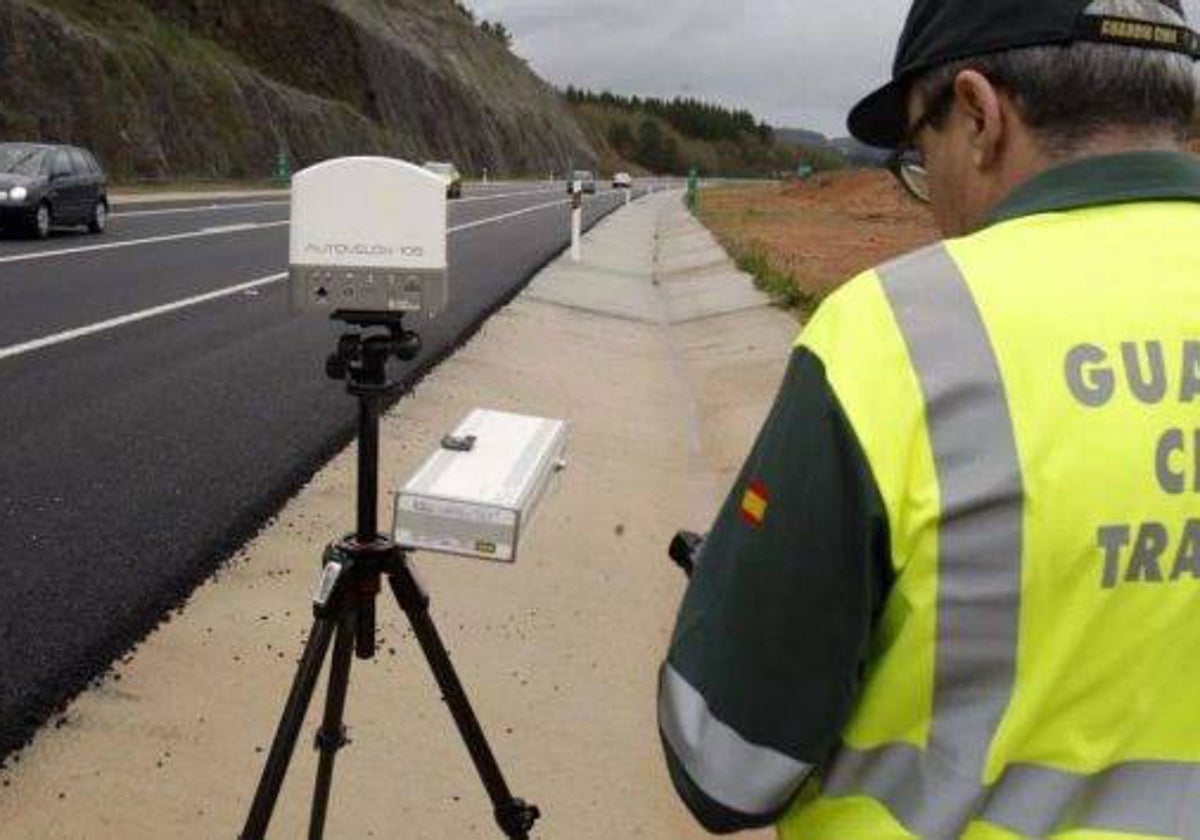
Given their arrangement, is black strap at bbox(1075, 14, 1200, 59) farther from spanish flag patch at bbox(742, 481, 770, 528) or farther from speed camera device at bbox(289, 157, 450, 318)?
speed camera device at bbox(289, 157, 450, 318)

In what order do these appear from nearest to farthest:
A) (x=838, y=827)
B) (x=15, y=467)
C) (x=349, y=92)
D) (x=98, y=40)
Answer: (x=838, y=827) < (x=15, y=467) < (x=98, y=40) < (x=349, y=92)

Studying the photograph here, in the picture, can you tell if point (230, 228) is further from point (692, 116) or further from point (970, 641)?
point (692, 116)

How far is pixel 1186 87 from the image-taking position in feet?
4.83

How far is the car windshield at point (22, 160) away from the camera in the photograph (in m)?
20.0

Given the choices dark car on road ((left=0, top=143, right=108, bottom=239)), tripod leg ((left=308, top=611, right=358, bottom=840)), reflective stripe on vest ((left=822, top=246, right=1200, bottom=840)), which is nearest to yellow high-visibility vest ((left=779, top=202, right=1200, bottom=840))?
reflective stripe on vest ((left=822, top=246, right=1200, bottom=840))

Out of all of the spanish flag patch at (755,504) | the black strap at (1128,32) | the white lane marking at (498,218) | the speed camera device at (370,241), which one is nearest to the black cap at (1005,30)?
the black strap at (1128,32)

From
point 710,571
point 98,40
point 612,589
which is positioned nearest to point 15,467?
point 612,589

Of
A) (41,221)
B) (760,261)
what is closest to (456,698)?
(760,261)

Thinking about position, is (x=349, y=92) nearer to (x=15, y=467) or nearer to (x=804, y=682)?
(x=15, y=467)

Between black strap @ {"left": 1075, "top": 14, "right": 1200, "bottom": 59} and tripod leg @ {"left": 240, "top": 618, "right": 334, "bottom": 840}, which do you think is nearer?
black strap @ {"left": 1075, "top": 14, "right": 1200, "bottom": 59}

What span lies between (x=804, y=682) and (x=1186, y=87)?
0.74 metres

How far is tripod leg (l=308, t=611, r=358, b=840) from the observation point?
9.01 feet

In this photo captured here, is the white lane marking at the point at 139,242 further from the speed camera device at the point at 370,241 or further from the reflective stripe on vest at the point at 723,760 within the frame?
the reflective stripe on vest at the point at 723,760

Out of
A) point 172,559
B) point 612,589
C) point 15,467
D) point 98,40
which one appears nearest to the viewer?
point 172,559
